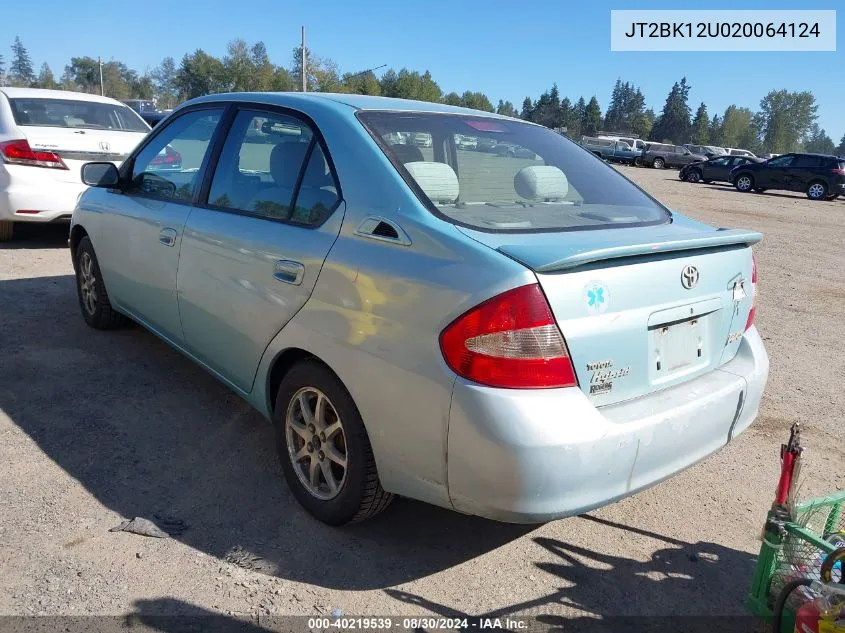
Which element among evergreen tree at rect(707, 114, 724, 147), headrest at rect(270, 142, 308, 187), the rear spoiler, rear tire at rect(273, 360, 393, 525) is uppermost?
evergreen tree at rect(707, 114, 724, 147)

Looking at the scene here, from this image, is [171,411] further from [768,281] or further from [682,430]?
[768,281]

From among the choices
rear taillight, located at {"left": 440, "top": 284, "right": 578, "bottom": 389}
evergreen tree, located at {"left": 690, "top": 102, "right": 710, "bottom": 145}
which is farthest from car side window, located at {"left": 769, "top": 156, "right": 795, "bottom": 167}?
evergreen tree, located at {"left": 690, "top": 102, "right": 710, "bottom": 145}

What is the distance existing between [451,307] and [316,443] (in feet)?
3.27

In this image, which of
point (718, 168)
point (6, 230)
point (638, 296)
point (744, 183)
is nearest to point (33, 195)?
point (6, 230)

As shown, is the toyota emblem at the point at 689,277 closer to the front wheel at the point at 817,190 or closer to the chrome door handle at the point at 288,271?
the chrome door handle at the point at 288,271

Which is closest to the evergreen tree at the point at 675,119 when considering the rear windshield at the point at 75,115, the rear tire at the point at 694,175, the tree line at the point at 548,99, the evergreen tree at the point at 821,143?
the tree line at the point at 548,99

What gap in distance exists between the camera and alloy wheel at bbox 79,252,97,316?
4.96m

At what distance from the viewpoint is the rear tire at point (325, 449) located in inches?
102

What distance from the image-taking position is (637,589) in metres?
2.62

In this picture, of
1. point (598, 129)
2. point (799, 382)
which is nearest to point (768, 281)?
point (799, 382)

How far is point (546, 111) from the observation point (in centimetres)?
14088

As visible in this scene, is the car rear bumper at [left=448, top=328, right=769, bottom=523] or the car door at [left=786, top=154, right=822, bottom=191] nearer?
the car rear bumper at [left=448, top=328, right=769, bottom=523]

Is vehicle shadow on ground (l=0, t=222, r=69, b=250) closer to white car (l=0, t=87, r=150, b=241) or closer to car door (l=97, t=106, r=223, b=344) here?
white car (l=0, t=87, r=150, b=241)

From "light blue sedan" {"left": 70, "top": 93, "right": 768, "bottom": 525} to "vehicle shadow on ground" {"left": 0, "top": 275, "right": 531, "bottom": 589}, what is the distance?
202 mm
